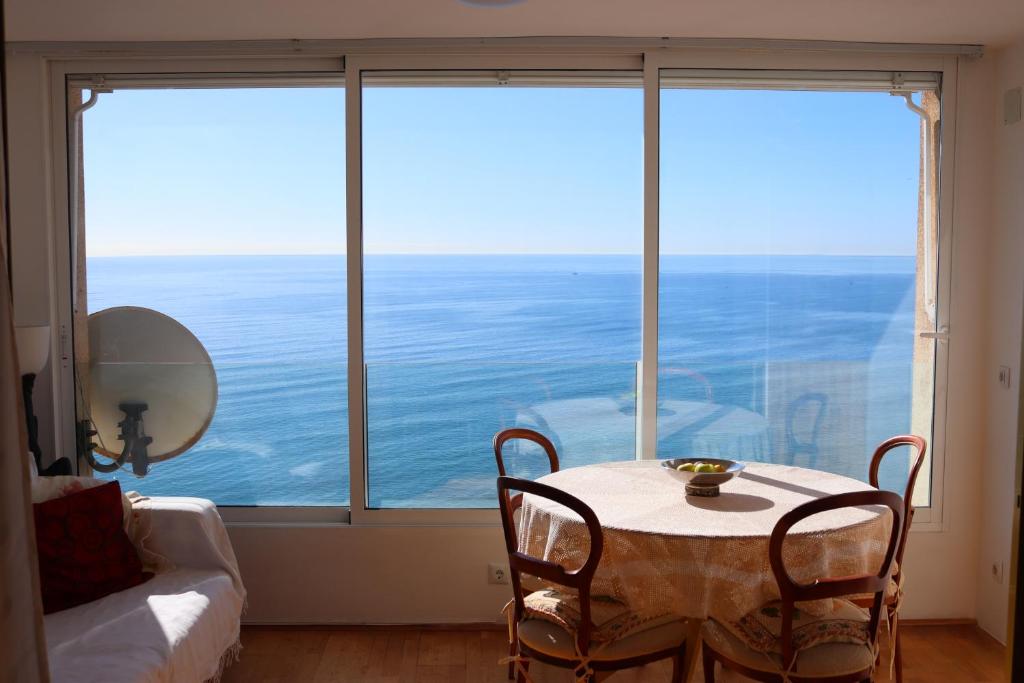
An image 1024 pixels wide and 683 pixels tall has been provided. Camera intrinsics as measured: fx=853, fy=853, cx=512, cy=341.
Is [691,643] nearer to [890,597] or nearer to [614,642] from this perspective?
[614,642]

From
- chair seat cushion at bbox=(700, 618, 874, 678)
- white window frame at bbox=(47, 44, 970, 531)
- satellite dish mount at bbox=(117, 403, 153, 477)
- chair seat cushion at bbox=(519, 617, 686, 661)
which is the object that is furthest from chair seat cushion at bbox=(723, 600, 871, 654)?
satellite dish mount at bbox=(117, 403, 153, 477)

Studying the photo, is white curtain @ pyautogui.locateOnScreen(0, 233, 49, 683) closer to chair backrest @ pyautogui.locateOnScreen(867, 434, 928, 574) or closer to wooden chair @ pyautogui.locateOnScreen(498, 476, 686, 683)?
wooden chair @ pyautogui.locateOnScreen(498, 476, 686, 683)

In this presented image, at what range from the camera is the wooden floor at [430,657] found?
3311 millimetres

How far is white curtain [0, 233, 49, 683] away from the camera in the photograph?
1.00 metres

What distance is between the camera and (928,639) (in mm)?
3670

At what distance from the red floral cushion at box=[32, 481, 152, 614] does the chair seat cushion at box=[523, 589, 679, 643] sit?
1469mm

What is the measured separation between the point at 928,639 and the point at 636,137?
2523 millimetres

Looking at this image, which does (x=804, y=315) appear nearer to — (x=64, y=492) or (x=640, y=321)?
(x=640, y=321)

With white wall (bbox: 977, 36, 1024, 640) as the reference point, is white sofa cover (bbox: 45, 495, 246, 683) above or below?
below

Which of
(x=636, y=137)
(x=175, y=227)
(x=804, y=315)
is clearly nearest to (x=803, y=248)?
(x=804, y=315)

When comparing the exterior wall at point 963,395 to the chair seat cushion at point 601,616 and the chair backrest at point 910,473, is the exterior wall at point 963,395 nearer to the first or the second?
the chair backrest at point 910,473

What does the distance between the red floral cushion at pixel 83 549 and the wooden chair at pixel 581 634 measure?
144 centimetres

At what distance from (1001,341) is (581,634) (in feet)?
8.01

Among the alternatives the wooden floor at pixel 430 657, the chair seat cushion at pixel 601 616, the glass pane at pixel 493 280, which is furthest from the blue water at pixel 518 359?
the chair seat cushion at pixel 601 616
